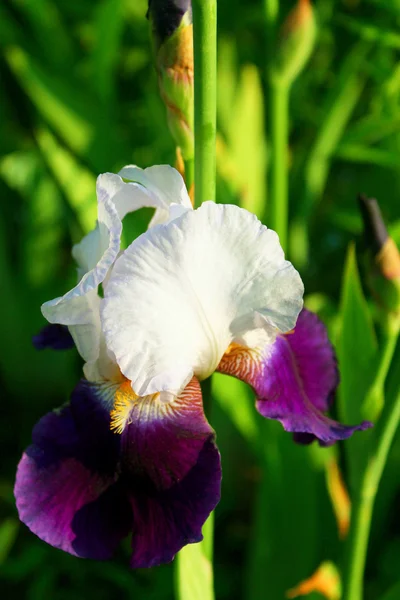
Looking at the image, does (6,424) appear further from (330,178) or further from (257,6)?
(257,6)

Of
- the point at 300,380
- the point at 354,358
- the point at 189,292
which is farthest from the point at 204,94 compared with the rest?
the point at 354,358

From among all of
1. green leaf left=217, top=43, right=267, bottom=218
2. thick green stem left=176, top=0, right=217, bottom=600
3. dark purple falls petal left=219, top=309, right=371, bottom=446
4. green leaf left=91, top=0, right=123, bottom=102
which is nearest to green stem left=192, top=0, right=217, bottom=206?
thick green stem left=176, top=0, right=217, bottom=600

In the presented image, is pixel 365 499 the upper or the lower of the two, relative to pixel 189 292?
lower

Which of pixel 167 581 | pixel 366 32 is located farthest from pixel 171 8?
pixel 167 581

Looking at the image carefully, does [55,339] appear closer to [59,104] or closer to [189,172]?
[189,172]

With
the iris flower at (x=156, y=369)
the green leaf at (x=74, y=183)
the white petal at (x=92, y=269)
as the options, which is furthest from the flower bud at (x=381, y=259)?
the green leaf at (x=74, y=183)

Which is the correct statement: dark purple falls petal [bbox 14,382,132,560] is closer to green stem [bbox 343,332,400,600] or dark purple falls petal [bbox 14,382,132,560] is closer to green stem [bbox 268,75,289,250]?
green stem [bbox 343,332,400,600]

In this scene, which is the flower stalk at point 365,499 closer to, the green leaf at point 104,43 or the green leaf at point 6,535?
the green leaf at point 6,535
